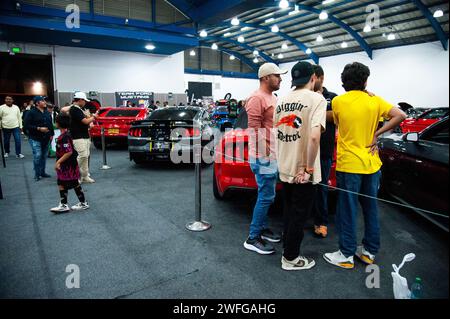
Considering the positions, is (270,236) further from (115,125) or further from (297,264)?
(115,125)

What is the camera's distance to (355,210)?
8.00ft

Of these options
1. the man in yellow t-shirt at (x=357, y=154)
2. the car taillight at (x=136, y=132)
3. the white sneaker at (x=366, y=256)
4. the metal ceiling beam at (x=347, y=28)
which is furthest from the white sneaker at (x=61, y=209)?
the metal ceiling beam at (x=347, y=28)

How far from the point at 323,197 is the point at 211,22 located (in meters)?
13.9

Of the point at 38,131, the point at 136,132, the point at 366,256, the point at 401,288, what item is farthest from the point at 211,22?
the point at 401,288

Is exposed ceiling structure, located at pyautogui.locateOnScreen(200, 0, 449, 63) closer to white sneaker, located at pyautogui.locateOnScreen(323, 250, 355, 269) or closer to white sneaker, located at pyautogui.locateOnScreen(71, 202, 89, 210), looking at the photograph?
white sneaker, located at pyautogui.locateOnScreen(71, 202, 89, 210)

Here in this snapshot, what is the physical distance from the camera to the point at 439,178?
1.59 m

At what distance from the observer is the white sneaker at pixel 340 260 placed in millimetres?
2498

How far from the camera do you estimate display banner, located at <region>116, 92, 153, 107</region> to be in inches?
653

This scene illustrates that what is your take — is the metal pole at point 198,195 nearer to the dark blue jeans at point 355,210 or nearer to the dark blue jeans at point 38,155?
the dark blue jeans at point 355,210

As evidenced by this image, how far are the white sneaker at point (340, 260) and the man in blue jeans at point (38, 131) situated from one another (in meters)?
A: 5.45

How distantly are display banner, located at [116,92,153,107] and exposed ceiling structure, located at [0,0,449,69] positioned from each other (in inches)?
95.3

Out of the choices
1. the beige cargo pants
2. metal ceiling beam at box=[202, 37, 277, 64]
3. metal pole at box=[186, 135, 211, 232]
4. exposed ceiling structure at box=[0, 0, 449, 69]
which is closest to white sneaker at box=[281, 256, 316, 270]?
metal pole at box=[186, 135, 211, 232]

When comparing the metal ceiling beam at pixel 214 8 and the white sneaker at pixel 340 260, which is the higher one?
the metal ceiling beam at pixel 214 8
